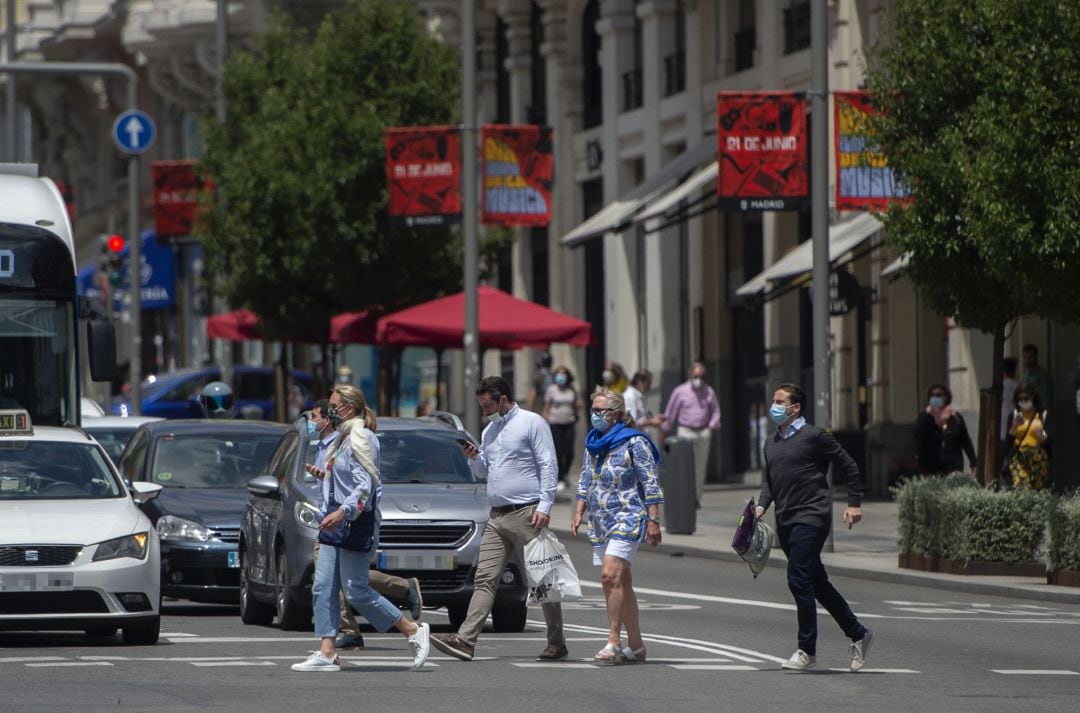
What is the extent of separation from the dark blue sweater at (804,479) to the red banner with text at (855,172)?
33.5 ft

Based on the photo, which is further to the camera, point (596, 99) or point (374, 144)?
point (596, 99)

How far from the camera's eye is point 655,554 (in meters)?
25.0

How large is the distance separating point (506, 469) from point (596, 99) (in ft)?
91.6

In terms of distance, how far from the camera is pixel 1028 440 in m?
25.7

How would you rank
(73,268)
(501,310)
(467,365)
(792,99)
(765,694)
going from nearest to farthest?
(765,694), (73,268), (792,99), (467,365), (501,310)

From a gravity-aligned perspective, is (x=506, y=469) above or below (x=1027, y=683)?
above

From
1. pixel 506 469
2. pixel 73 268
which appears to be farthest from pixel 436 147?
pixel 506 469

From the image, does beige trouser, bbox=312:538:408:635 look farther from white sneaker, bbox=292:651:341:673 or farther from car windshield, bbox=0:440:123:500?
car windshield, bbox=0:440:123:500

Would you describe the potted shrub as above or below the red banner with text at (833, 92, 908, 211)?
below

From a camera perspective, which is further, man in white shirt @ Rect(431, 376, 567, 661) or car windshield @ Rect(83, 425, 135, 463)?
car windshield @ Rect(83, 425, 135, 463)

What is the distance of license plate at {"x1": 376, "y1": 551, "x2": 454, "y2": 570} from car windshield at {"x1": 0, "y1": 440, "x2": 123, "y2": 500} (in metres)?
1.71

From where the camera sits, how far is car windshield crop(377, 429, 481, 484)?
16.7 m

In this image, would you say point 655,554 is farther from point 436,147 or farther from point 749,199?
point 436,147

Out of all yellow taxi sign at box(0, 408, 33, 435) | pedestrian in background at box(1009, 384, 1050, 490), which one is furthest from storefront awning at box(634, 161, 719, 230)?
yellow taxi sign at box(0, 408, 33, 435)
